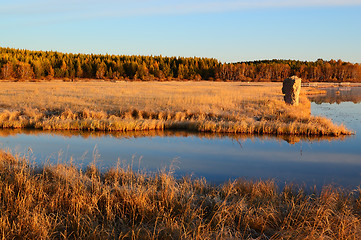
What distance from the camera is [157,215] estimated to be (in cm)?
527

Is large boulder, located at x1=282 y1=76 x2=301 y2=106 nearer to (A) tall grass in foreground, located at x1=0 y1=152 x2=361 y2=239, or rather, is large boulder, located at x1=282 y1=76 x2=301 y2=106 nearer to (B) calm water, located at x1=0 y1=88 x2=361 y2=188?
(B) calm water, located at x1=0 y1=88 x2=361 y2=188

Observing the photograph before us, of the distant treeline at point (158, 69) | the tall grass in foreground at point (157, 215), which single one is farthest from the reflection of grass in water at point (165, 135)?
the distant treeline at point (158, 69)

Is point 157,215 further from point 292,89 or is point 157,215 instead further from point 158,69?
point 158,69

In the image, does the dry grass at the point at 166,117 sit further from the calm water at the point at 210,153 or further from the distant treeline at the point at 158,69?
the distant treeline at the point at 158,69

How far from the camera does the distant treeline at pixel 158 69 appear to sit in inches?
3415

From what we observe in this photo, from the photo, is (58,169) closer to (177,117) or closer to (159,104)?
(177,117)

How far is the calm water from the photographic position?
30.5ft

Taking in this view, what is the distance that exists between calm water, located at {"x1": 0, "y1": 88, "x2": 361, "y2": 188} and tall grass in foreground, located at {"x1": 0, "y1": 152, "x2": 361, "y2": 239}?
257cm

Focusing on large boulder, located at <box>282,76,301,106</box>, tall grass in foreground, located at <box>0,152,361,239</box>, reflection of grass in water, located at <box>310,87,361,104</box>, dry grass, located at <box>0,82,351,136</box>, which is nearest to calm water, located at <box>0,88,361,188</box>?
dry grass, located at <box>0,82,351,136</box>

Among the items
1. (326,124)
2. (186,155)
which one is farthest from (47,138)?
(326,124)

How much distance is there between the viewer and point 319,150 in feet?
40.7

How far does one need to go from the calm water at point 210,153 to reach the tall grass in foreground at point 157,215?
2.57 m

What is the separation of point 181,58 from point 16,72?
2176 inches

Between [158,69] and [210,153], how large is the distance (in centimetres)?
8403
